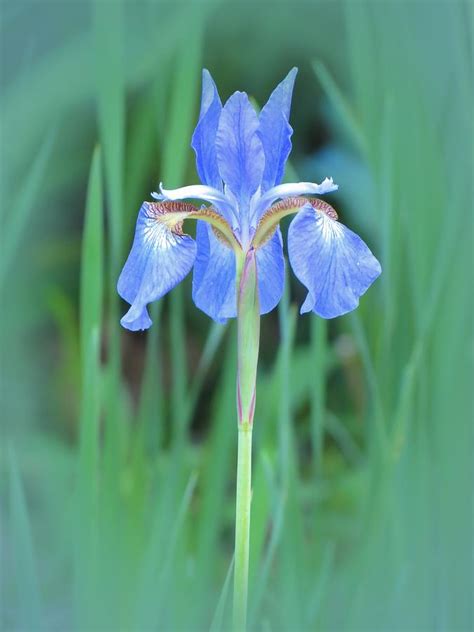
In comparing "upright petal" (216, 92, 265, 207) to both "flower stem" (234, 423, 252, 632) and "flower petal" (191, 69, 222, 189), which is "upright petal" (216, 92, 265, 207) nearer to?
"flower petal" (191, 69, 222, 189)

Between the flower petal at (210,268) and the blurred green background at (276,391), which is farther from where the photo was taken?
the blurred green background at (276,391)

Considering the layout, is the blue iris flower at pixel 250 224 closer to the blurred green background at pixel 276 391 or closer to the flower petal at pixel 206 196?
the flower petal at pixel 206 196

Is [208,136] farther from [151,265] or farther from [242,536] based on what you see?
[242,536]

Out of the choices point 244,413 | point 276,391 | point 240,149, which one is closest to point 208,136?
point 240,149

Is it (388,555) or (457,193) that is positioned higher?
(457,193)

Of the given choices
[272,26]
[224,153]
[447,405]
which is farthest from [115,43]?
[272,26]

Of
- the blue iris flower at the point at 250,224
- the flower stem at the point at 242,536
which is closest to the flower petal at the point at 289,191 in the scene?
the blue iris flower at the point at 250,224

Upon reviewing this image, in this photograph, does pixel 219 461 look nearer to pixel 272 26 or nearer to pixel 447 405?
pixel 447 405
